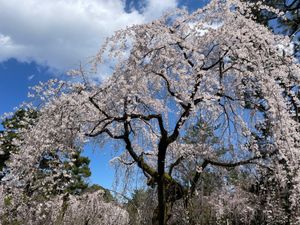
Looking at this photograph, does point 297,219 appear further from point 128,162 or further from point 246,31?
point 246,31

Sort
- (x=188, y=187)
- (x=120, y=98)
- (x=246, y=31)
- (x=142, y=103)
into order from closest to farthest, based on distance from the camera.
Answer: (x=246, y=31) → (x=120, y=98) → (x=142, y=103) → (x=188, y=187)

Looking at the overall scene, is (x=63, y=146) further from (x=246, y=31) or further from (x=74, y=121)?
(x=246, y=31)

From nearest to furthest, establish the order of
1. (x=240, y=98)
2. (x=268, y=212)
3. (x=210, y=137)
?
1. (x=240, y=98)
2. (x=210, y=137)
3. (x=268, y=212)

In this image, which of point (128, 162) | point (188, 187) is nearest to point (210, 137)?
point (188, 187)

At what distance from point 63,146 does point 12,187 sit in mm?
1107

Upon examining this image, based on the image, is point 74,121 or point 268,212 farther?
point 268,212

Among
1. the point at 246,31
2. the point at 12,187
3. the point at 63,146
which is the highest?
the point at 246,31

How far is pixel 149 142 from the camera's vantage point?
24.7 ft

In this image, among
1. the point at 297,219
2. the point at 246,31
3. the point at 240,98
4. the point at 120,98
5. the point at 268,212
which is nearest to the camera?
the point at 246,31

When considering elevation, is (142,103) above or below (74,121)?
above

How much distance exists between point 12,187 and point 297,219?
6.08m

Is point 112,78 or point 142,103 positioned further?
point 142,103

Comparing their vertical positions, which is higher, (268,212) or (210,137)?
(210,137)

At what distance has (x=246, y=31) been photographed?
5633 mm
